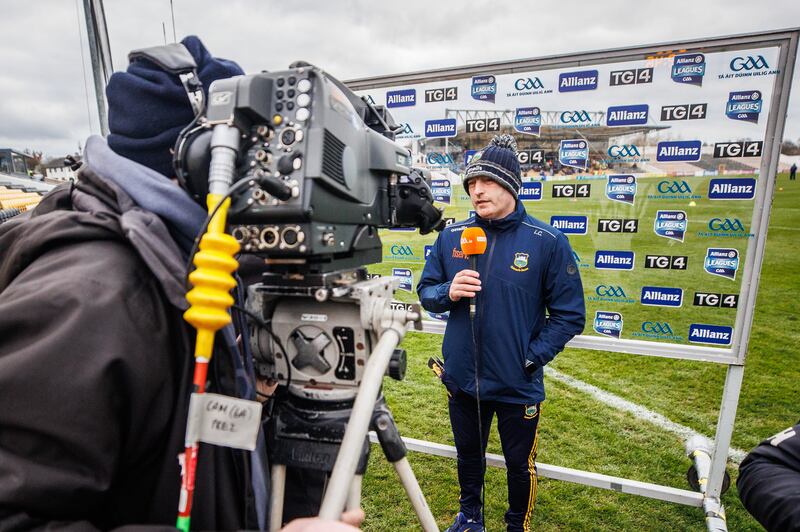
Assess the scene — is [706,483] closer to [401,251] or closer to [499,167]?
[499,167]

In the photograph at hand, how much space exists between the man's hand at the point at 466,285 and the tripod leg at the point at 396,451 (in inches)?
44.7

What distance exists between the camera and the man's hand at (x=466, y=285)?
227 centimetres

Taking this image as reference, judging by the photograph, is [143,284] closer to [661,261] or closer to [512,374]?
[512,374]

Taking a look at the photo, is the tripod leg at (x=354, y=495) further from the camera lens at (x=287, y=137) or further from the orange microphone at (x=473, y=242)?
the orange microphone at (x=473, y=242)

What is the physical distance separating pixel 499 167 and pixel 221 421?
7.00 ft

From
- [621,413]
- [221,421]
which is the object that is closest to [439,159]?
[221,421]

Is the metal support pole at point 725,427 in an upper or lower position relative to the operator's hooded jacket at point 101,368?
lower

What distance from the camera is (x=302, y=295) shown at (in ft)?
3.48

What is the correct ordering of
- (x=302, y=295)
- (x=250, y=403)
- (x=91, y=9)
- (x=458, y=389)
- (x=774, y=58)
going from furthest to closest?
1. (x=91, y=9)
2. (x=458, y=389)
3. (x=774, y=58)
4. (x=302, y=295)
5. (x=250, y=403)

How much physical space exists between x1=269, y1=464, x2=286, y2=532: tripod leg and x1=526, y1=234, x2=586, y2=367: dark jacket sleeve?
168cm

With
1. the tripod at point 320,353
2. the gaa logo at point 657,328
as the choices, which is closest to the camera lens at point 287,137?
the tripod at point 320,353

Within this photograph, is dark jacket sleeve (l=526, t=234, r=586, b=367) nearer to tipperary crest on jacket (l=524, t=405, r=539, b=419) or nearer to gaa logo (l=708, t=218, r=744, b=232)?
tipperary crest on jacket (l=524, t=405, r=539, b=419)

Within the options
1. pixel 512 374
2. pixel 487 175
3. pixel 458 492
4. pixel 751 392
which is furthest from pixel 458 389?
pixel 751 392

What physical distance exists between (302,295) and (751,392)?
5.64m
